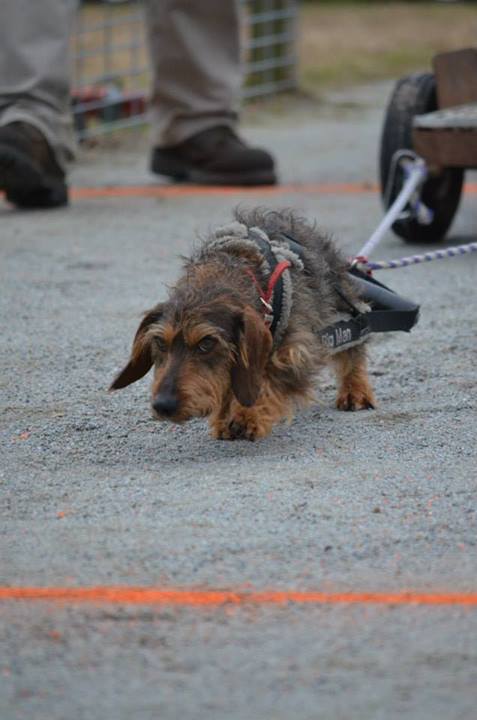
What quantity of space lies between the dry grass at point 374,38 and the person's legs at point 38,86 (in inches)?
210

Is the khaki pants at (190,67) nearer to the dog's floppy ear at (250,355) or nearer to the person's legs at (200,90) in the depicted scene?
the person's legs at (200,90)

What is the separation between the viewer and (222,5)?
779 centimetres

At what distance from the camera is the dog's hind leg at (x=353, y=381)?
4.31 metres

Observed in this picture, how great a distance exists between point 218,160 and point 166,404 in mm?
4365

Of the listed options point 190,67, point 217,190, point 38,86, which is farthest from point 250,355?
point 190,67

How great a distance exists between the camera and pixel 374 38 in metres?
15.5

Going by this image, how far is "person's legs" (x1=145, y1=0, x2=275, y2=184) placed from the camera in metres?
7.77

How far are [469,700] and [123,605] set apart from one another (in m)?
0.72

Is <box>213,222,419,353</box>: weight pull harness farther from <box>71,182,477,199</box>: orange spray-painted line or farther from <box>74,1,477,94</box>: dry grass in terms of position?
<box>74,1,477,94</box>: dry grass

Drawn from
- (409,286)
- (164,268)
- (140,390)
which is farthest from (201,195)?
(140,390)

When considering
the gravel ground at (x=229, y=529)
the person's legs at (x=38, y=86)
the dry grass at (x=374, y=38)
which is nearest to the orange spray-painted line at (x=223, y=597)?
the gravel ground at (x=229, y=529)

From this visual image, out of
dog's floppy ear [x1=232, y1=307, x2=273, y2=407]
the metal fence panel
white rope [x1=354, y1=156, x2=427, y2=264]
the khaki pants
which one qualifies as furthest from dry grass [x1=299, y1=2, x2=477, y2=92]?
dog's floppy ear [x1=232, y1=307, x2=273, y2=407]

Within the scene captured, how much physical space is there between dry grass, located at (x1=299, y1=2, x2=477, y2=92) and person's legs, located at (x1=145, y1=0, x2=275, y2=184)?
432cm

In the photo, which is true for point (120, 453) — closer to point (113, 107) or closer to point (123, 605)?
point (123, 605)
